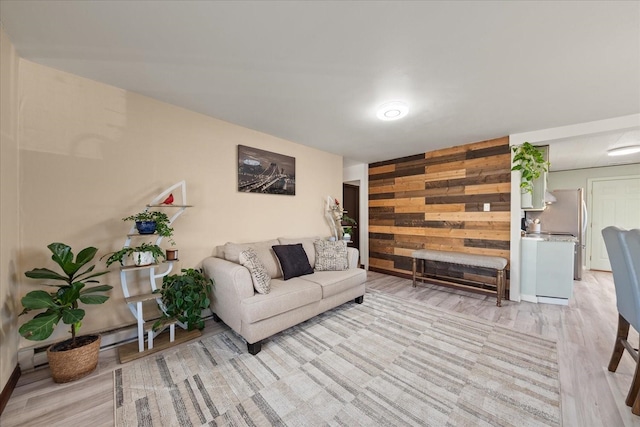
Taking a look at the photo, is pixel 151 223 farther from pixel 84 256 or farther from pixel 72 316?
pixel 72 316

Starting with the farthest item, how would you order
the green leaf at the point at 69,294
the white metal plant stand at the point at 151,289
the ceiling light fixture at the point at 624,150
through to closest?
the ceiling light fixture at the point at 624,150 < the white metal plant stand at the point at 151,289 < the green leaf at the point at 69,294

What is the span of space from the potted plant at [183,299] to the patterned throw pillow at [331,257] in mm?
1430

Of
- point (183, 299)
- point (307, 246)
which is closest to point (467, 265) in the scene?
point (307, 246)

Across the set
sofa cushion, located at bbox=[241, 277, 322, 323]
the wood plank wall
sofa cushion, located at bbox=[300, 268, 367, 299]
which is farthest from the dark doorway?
sofa cushion, located at bbox=[241, 277, 322, 323]

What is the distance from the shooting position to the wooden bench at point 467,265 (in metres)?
3.12

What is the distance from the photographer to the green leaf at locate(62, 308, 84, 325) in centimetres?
156

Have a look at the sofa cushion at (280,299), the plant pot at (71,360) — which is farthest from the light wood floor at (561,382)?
the sofa cushion at (280,299)

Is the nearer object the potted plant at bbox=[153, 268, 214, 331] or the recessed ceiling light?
the potted plant at bbox=[153, 268, 214, 331]

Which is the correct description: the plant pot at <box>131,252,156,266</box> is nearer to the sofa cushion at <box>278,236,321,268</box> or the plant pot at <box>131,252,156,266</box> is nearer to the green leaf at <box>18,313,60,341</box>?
the green leaf at <box>18,313,60,341</box>

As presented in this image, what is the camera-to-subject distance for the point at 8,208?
1600mm

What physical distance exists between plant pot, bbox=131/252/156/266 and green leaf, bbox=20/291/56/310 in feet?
1.69

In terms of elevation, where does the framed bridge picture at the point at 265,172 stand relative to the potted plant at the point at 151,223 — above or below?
above

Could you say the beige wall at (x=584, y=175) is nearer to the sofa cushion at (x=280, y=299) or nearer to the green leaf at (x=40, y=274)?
the sofa cushion at (x=280, y=299)

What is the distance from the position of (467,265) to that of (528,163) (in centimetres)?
165
